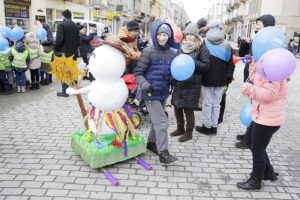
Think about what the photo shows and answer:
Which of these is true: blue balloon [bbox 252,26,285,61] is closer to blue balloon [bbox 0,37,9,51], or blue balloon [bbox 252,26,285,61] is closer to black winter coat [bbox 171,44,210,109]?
black winter coat [bbox 171,44,210,109]

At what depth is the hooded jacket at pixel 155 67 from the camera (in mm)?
3350

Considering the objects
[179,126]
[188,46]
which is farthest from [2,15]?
[188,46]

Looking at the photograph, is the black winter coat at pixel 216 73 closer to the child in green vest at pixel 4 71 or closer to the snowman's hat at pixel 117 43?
the snowman's hat at pixel 117 43

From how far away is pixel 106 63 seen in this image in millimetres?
3158

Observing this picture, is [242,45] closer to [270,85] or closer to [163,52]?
[163,52]

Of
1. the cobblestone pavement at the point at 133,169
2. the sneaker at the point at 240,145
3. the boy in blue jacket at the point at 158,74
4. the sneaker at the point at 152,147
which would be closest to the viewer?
the cobblestone pavement at the point at 133,169

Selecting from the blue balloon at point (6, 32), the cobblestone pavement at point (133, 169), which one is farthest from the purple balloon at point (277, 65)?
the blue balloon at point (6, 32)

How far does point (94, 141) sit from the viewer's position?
3.43m

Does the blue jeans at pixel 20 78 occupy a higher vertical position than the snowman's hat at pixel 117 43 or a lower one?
lower

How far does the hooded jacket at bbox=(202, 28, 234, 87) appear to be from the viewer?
14.1ft

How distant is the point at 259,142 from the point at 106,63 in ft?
6.15

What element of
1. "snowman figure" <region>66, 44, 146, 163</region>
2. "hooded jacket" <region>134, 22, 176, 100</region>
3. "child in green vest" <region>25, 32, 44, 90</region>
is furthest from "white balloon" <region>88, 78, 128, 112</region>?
"child in green vest" <region>25, 32, 44, 90</region>

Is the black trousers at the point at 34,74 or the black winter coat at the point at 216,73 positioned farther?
the black trousers at the point at 34,74

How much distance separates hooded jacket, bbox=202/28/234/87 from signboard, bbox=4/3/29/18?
1453 cm
